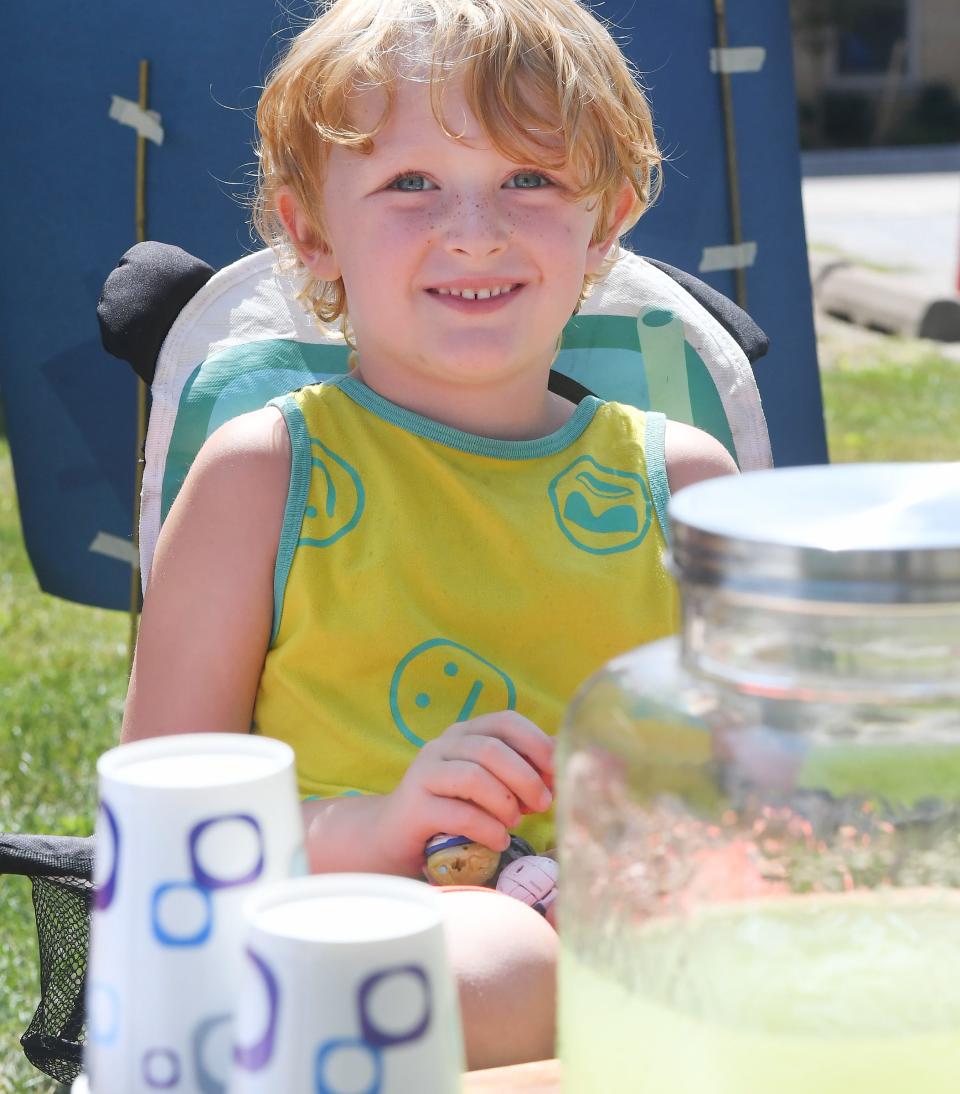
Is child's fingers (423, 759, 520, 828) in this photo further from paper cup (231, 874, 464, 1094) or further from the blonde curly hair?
the blonde curly hair

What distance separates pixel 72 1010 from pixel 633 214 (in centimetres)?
104

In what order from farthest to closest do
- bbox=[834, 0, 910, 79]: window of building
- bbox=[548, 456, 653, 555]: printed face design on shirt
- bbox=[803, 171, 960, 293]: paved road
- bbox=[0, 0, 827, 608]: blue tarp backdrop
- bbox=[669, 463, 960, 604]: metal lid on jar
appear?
bbox=[834, 0, 910, 79]: window of building < bbox=[803, 171, 960, 293]: paved road < bbox=[0, 0, 827, 608]: blue tarp backdrop < bbox=[548, 456, 653, 555]: printed face design on shirt < bbox=[669, 463, 960, 604]: metal lid on jar

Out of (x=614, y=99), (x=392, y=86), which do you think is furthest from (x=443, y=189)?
(x=614, y=99)

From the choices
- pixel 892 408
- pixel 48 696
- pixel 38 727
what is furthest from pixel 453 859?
pixel 892 408

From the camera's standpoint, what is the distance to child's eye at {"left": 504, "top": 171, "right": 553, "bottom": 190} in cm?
168

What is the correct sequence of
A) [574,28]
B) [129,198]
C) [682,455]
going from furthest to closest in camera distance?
[129,198] → [682,455] → [574,28]

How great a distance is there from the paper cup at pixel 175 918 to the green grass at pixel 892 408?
4.95 m

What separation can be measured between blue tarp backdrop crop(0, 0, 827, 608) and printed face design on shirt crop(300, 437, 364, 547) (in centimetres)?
115

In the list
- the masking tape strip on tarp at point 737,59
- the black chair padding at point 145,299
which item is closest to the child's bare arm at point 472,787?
the black chair padding at point 145,299

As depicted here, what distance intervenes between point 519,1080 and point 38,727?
2.61 metres

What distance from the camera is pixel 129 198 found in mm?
2873

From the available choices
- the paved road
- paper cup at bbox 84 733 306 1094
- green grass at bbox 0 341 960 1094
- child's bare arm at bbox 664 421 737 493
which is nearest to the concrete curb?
the paved road

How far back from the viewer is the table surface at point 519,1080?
1.00 metres

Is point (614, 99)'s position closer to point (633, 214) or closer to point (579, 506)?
point (633, 214)
